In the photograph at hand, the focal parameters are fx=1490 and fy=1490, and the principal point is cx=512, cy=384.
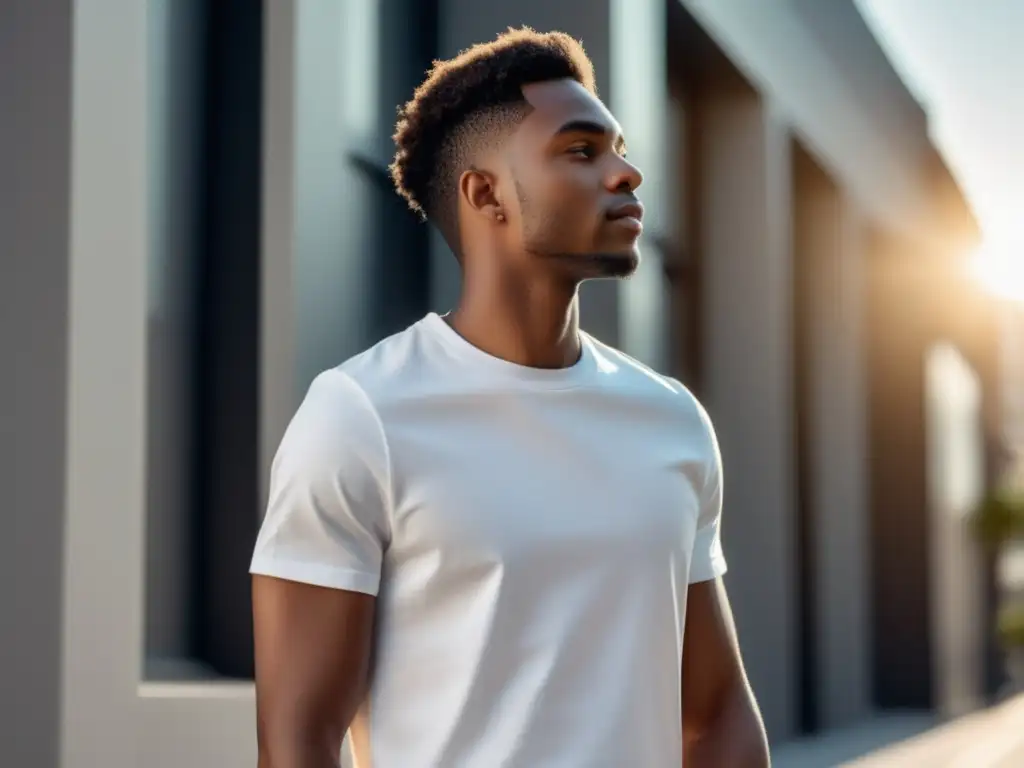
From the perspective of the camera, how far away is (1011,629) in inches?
808

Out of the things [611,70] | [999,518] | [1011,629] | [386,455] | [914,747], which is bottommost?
[1011,629]

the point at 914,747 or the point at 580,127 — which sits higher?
the point at 580,127

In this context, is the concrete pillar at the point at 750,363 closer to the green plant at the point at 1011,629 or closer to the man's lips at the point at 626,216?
the man's lips at the point at 626,216

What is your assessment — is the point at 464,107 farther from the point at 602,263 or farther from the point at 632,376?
the point at 632,376

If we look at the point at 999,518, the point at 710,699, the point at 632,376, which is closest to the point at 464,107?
the point at 632,376

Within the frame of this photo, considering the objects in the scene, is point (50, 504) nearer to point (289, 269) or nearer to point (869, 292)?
point (289, 269)

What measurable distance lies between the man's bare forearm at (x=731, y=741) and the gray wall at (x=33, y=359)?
3.43 feet

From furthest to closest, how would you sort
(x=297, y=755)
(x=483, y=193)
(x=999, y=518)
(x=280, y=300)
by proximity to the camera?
(x=999, y=518), (x=280, y=300), (x=483, y=193), (x=297, y=755)

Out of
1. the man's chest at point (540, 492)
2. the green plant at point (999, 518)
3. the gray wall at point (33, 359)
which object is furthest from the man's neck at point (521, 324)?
the green plant at point (999, 518)

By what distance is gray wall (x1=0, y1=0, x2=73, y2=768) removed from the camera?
2.45m

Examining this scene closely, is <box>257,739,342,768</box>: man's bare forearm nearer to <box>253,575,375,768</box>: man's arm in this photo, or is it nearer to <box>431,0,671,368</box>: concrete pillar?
<box>253,575,375,768</box>: man's arm

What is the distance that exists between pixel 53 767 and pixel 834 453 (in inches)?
322

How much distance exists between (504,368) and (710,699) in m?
0.64

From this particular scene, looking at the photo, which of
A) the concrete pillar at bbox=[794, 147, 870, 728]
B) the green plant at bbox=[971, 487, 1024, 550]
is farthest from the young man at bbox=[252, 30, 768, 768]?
the green plant at bbox=[971, 487, 1024, 550]
